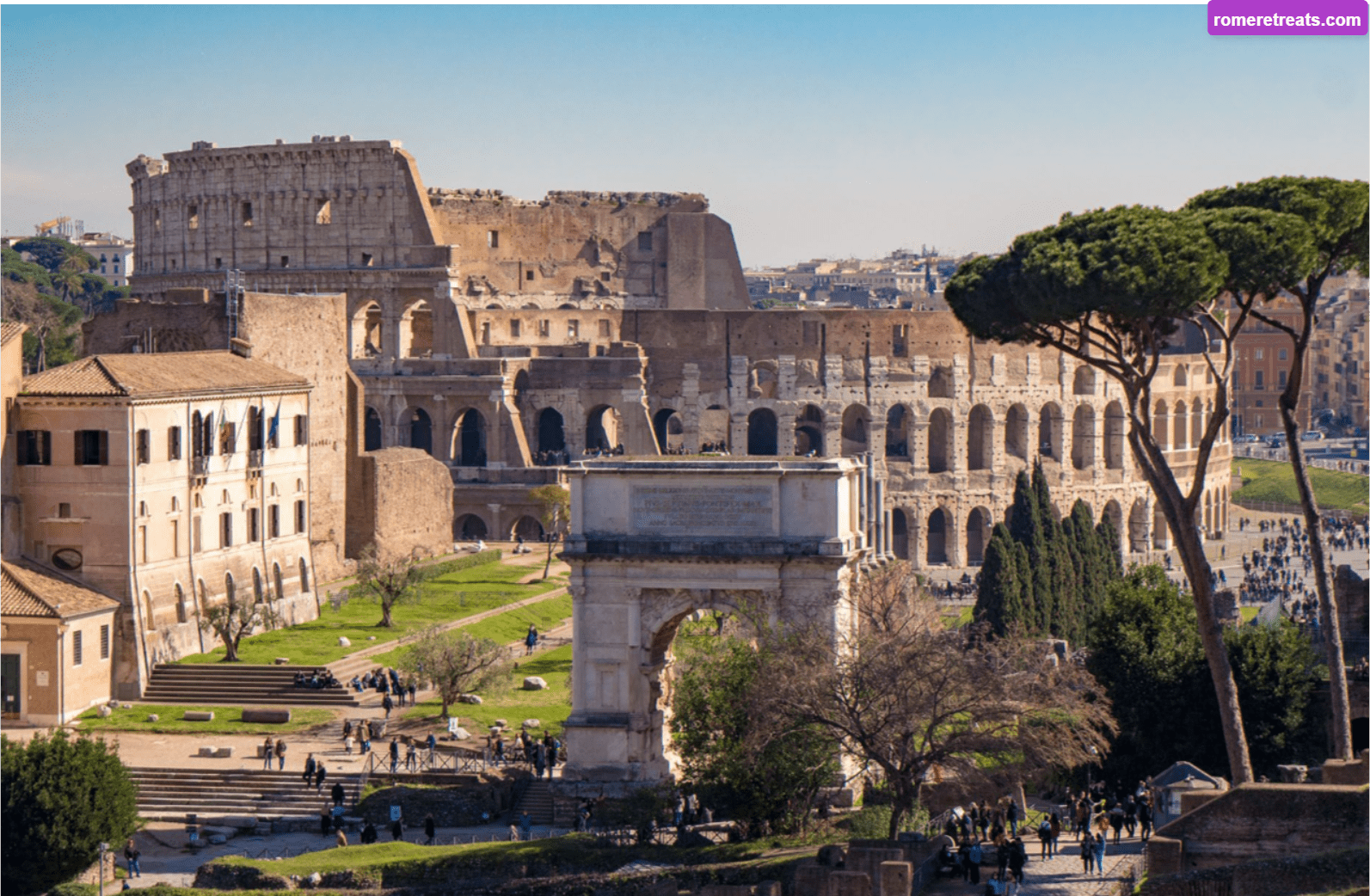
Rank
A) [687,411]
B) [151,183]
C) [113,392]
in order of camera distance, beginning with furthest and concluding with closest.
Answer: [151,183] → [687,411] → [113,392]

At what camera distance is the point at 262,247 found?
91.0 metres

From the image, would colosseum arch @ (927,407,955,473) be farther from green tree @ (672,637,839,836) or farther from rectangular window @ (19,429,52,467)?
green tree @ (672,637,839,836)

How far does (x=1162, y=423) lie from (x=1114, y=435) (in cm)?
244

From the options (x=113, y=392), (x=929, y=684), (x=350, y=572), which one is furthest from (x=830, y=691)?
(x=350, y=572)

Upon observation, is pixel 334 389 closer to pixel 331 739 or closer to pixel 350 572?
pixel 350 572

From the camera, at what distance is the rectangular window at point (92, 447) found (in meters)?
46.9

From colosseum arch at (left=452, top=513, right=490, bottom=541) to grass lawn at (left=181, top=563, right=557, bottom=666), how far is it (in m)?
15.9

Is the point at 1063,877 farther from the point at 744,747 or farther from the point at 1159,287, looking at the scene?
the point at 1159,287

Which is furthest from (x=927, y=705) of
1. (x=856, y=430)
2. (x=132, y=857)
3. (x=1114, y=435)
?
(x=1114, y=435)

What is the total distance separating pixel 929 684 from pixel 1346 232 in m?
9.38

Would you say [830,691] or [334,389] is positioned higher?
[334,389]

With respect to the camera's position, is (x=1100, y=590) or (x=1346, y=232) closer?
(x=1346, y=232)

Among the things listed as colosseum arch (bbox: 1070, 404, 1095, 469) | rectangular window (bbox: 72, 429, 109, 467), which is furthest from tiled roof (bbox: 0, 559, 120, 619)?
colosseum arch (bbox: 1070, 404, 1095, 469)

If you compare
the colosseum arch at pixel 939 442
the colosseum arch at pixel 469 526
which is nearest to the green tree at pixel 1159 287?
the colosseum arch at pixel 469 526
